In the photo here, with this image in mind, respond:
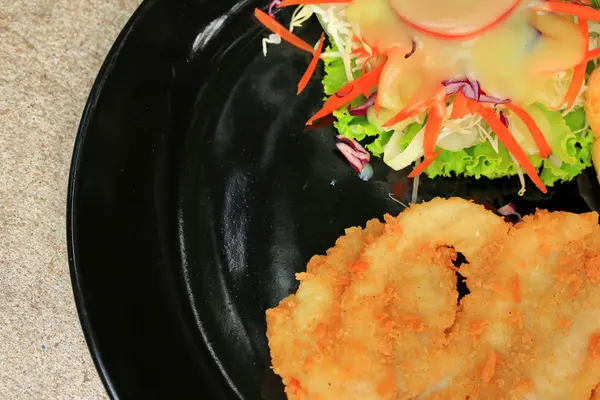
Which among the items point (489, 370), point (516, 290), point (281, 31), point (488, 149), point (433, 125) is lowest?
point (489, 370)

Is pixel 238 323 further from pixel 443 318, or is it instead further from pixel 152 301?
pixel 443 318

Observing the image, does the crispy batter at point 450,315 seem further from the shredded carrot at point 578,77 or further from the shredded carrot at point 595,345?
the shredded carrot at point 578,77

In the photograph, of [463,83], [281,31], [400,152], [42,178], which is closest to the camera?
[463,83]

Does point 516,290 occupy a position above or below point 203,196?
below

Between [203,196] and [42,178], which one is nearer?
[203,196]

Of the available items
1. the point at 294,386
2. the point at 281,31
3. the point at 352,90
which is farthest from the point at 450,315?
the point at 281,31

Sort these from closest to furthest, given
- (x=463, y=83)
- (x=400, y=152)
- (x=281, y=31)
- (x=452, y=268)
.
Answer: (x=463, y=83) < (x=452, y=268) < (x=400, y=152) < (x=281, y=31)

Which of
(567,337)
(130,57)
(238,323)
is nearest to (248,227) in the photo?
(238,323)

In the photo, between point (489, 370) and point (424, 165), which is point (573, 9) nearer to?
point (424, 165)
